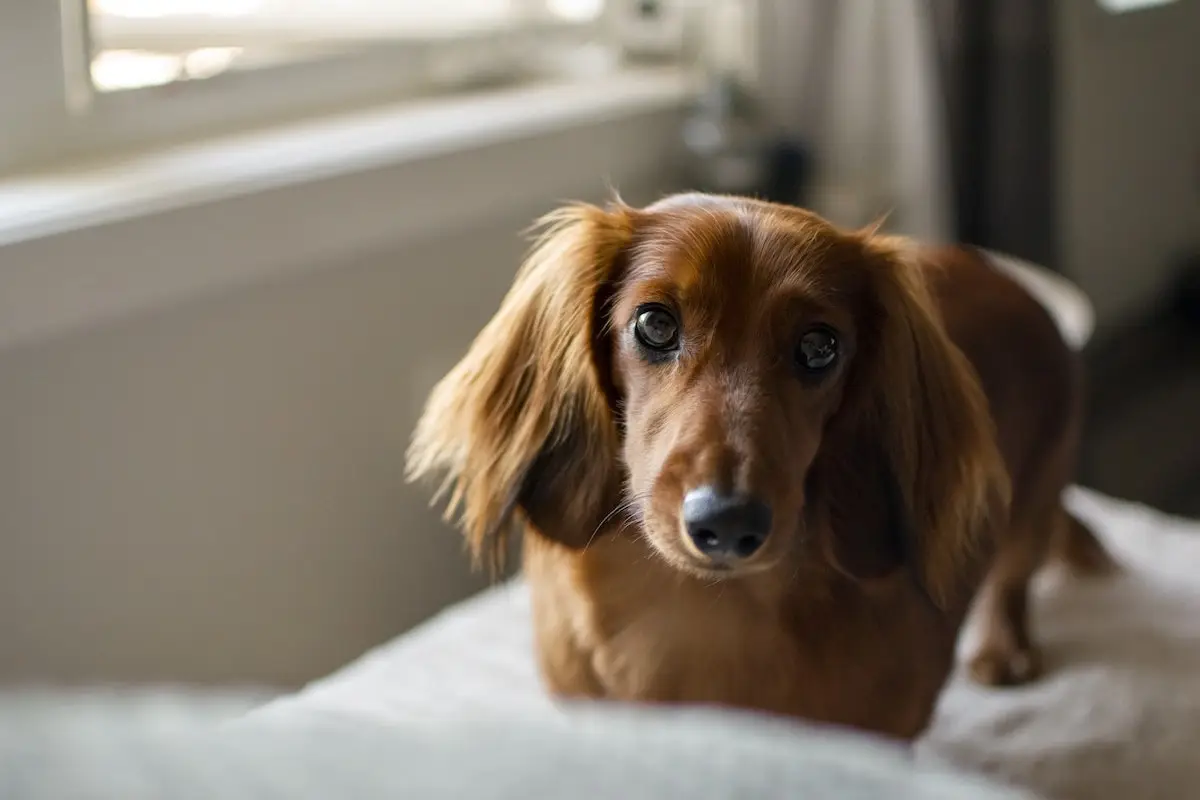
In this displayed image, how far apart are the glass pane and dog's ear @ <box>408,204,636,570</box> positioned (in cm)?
61

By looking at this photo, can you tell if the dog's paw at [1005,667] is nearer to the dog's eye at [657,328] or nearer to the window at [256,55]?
the dog's eye at [657,328]

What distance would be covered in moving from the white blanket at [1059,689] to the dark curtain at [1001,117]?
763 millimetres

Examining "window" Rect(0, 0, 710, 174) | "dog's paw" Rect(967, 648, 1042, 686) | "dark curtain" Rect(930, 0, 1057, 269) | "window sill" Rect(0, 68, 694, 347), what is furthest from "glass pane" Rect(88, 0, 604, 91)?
"dog's paw" Rect(967, 648, 1042, 686)

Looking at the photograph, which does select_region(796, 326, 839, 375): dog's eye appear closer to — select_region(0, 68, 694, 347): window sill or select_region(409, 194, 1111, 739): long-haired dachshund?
select_region(409, 194, 1111, 739): long-haired dachshund

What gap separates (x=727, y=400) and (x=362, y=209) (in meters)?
0.69

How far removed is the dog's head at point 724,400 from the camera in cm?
92

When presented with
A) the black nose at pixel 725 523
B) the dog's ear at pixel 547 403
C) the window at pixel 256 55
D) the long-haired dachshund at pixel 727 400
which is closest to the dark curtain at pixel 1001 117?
the window at pixel 256 55

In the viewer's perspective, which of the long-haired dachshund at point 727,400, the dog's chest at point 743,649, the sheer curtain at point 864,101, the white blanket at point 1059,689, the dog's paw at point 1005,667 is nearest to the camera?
the long-haired dachshund at point 727,400

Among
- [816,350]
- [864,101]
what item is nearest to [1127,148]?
[864,101]

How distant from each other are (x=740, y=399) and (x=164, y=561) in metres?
0.75

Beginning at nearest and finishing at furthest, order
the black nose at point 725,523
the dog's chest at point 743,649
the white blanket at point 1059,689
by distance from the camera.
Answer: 1. the black nose at point 725,523
2. the dog's chest at point 743,649
3. the white blanket at point 1059,689

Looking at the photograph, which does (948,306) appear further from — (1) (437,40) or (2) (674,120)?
(1) (437,40)

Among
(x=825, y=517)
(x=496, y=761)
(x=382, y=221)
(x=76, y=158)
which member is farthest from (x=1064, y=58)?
(x=496, y=761)

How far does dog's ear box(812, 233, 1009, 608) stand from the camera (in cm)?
106
